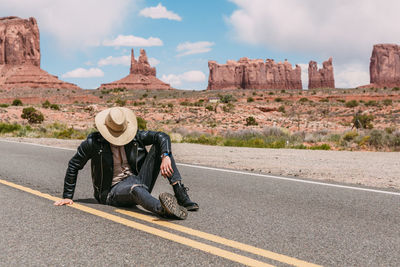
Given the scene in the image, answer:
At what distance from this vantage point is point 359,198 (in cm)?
582

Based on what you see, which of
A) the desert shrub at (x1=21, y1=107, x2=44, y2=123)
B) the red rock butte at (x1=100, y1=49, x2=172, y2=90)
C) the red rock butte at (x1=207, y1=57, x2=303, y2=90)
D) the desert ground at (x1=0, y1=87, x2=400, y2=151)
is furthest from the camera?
the red rock butte at (x1=207, y1=57, x2=303, y2=90)

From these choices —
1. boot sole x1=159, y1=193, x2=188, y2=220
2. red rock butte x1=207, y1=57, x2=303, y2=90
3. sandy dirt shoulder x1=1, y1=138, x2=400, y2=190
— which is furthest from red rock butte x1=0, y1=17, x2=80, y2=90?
boot sole x1=159, y1=193, x2=188, y2=220

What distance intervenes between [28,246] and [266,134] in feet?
60.0

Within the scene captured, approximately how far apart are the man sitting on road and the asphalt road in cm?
20

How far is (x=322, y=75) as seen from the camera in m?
148

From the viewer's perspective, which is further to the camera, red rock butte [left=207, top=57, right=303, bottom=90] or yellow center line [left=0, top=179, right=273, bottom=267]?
red rock butte [left=207, top=57, right=303, bottom=90]

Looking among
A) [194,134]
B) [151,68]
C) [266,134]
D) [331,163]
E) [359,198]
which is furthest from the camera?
[151,68]

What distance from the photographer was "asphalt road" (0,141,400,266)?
3.28 m

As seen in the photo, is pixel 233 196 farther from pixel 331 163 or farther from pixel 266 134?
pixel 266 134

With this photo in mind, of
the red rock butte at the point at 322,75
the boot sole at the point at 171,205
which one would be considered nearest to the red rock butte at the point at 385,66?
the red rock butte at the point at 322,75

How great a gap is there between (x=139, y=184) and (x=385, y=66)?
148 meters

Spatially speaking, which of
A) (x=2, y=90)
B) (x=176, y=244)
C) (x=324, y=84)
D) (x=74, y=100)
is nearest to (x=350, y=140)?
(x=176, y=244)

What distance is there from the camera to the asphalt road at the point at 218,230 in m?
3.28

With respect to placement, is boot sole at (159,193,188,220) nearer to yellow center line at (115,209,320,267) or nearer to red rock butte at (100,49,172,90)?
yellow center line at (115,209,320,267)
